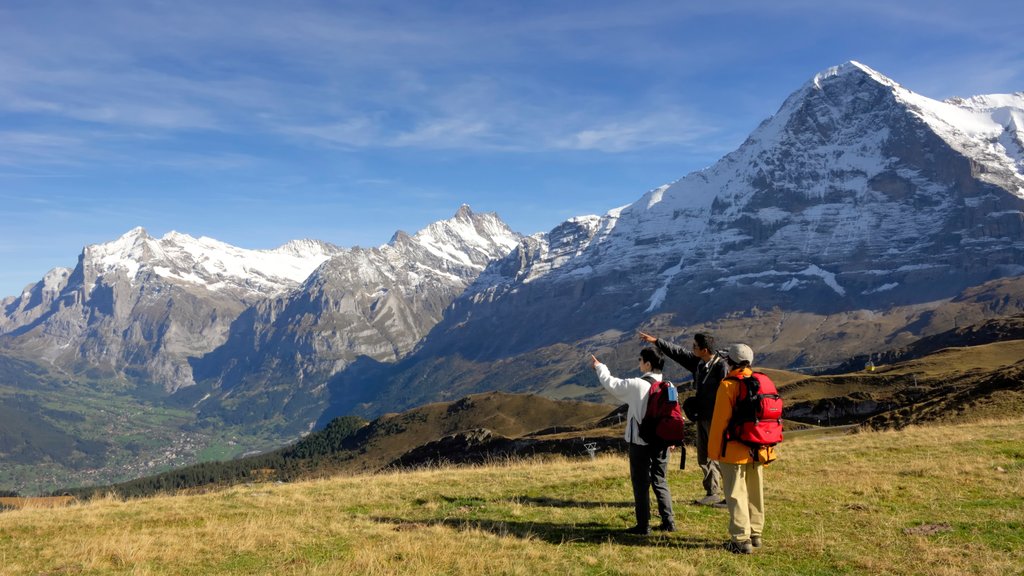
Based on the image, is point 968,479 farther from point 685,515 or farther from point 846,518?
point 685,515

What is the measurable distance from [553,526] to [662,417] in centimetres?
396

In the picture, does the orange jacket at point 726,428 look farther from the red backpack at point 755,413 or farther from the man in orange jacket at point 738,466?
the red backpack at point 755,413

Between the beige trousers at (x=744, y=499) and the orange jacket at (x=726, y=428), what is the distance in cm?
22

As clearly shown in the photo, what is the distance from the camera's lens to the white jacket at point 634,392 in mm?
15266

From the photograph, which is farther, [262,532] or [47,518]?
[47,518]

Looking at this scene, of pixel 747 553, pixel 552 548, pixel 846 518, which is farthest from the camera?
pixel 846 518

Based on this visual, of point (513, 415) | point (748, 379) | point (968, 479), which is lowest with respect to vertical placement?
point (513, 415)

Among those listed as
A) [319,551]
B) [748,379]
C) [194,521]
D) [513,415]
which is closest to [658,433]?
[748,379]

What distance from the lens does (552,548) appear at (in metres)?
14.4

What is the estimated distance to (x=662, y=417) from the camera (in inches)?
595

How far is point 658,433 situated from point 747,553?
2.86m

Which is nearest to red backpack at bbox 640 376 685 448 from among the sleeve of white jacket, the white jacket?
the white jacket

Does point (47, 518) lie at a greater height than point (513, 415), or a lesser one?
greater

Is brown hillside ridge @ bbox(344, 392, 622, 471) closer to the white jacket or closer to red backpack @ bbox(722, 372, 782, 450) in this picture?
the white jacket
